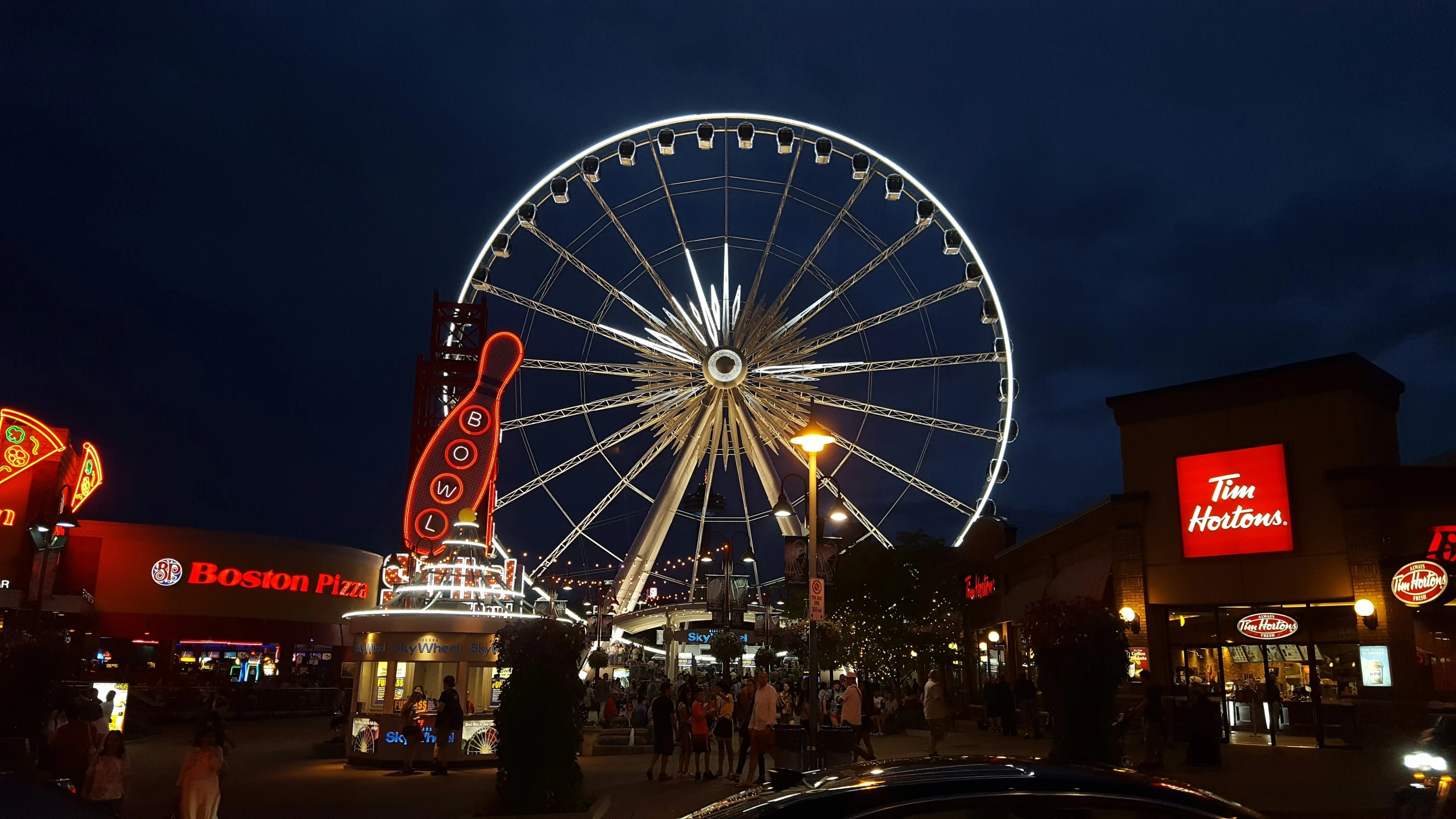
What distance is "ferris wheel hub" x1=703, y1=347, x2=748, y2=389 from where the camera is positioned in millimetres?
33156

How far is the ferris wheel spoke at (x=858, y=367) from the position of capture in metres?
33.5

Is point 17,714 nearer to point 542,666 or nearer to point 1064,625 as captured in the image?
point 542,666

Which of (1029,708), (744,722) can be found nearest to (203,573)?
(744,722)

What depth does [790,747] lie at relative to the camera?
15.0 meters

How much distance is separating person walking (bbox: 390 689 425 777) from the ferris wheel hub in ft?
49.1

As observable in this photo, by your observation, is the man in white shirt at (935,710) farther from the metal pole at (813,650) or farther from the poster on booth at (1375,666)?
the poster on booth at (1375,666)

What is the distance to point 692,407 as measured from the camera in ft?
112

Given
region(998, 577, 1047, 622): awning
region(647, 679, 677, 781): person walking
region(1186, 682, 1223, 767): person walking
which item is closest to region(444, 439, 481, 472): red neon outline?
region(647, 679, 677, 781): person walking

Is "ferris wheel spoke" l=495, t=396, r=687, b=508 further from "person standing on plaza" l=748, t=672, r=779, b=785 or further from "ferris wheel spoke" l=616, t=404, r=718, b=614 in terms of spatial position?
"person standing on plaza" l=748, t=672, r=779, b=785

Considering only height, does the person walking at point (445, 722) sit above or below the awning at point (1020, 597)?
below

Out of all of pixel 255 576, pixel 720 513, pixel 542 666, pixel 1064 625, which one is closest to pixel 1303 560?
pixel 1064 625

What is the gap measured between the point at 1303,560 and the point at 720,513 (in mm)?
18846

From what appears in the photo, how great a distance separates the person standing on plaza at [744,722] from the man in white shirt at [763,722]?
4.8 inches

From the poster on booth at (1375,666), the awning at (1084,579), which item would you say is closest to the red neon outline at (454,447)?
the awning at (1084,579)
